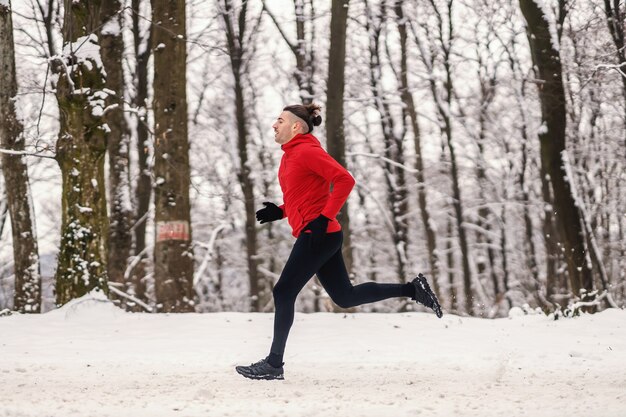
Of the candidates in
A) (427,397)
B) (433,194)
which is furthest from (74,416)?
(433,194)

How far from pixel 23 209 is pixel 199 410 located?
10.2 meters

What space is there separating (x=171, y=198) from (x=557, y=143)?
18.1 feet

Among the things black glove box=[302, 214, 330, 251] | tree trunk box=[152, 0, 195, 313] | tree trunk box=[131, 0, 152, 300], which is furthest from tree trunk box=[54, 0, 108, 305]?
tree trunk box=[131, 0, 152, 300]

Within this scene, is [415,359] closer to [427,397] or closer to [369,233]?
[427,397]

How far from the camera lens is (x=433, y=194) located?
26562 millimetres

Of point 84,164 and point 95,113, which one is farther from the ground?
point 95,113

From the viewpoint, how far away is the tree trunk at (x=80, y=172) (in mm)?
8164

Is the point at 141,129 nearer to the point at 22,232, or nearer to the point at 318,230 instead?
the point at 22,232

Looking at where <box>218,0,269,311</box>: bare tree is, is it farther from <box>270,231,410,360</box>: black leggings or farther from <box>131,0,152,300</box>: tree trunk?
<box>270,231,410,360</box>: black leggings

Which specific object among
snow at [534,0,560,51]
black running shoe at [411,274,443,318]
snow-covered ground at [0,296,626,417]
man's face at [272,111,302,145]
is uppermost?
snow at [534,0,560,51]

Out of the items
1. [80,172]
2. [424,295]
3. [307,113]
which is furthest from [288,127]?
[80,172]

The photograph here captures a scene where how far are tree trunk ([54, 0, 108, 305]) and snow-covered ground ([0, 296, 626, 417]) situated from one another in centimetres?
39

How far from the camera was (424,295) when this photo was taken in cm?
524

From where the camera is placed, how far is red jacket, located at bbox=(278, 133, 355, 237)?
188 inches
